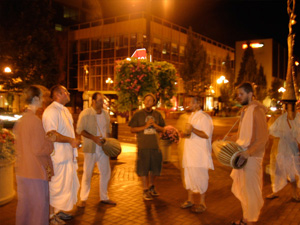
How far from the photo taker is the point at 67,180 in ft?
14.9

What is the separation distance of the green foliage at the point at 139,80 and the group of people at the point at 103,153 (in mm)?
4296

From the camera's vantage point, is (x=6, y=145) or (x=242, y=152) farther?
(x=6, y=145)

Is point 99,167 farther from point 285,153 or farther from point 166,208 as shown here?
point 285,153

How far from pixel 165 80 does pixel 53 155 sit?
7449 millimetres

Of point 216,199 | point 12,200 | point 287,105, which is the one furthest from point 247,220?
point 12,200

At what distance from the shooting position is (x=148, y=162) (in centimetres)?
598

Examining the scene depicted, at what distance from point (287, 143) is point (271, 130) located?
0.42 meters

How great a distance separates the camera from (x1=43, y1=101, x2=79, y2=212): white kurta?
4.41 meters

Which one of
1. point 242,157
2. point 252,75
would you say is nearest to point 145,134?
point 242,157

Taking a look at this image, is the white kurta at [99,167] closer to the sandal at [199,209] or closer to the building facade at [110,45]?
the sandal at [199,209]

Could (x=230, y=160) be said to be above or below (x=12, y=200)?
above

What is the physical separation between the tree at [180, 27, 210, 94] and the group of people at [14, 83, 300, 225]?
2583 cm

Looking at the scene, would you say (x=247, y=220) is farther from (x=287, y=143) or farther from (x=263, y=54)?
(x=263, y=54)

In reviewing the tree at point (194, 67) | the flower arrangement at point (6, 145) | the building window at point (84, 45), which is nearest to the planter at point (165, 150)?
the flower arrangement at point (6, 145)
